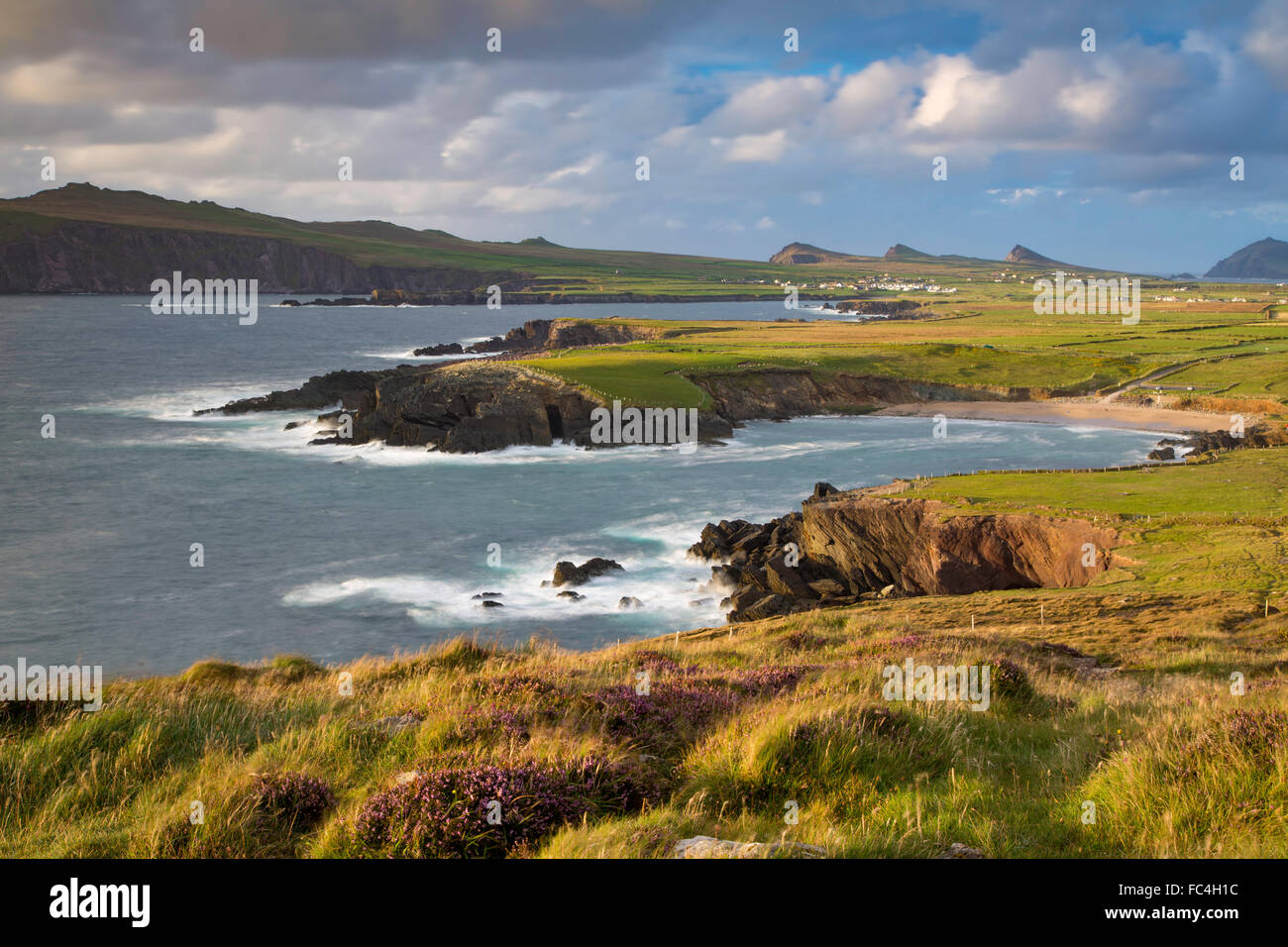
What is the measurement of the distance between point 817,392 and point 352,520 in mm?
48627

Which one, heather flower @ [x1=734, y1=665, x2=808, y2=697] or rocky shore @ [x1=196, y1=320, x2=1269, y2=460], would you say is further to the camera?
rocky shore @ [x1=196, y1=320, x2=1269, y2=460]

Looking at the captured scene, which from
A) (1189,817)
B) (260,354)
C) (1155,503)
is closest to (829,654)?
(1189,817)

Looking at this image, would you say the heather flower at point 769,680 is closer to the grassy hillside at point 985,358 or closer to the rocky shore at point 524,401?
the rocky shore at point 524,401

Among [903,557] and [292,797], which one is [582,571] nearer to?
[903,557]

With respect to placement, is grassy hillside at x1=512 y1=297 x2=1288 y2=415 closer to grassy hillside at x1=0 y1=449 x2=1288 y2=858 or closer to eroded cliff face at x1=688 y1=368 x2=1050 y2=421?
eroded cliff face at x1=688 y1=368 x2=1050 y2=421

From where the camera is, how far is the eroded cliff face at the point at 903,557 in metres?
28.7

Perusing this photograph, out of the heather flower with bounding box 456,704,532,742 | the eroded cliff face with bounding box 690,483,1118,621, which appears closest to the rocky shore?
the eroded cliff face with bounding box 690,483,1118,621

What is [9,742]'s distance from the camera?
8.55 metres

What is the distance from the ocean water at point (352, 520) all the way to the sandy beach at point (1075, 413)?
3.18m

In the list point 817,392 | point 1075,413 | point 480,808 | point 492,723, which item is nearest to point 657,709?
point 492,723

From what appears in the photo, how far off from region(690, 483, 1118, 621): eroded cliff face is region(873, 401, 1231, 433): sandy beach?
42.6 metres

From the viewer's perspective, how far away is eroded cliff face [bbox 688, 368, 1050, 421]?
7744cm

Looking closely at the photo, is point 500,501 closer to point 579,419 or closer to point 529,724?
point 579,419
